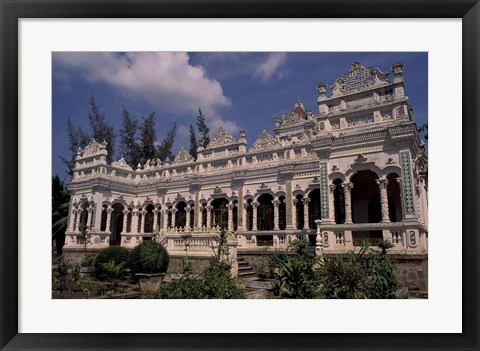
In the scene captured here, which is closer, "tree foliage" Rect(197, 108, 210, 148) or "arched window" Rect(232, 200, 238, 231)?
"tree foliage" Rect(197, 108, 210, 148)

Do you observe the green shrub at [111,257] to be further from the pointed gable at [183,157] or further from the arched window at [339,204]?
the arched window at [339,204]

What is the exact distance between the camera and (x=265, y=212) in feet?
45.9

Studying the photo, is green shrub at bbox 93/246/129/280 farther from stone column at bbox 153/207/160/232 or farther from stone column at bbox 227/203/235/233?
stone column at bbox 153/207/160/232

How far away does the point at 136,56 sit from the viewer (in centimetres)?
657

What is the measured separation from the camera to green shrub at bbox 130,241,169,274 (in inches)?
431

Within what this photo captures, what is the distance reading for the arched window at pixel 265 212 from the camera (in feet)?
45.3

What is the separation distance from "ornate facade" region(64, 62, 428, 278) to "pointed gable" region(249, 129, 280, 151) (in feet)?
0.13

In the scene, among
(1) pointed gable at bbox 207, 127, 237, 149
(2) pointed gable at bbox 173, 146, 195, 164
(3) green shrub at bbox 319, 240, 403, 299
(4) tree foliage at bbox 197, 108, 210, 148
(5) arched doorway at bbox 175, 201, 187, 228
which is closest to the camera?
(3) green shrub at bbox 319, 240, 403, 299

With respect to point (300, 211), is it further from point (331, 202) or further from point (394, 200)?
point (394, 200)

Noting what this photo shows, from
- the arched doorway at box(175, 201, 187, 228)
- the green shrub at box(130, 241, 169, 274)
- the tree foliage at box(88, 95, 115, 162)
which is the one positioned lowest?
the green shrub at box(130, 241, 169, 274)

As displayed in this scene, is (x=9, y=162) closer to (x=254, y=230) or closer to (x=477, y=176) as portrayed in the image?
(x=477, y=176)

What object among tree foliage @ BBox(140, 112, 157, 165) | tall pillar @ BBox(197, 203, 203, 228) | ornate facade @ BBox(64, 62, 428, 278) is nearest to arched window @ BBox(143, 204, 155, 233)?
ornate facade @ BBox(64, 62, 428, 278)

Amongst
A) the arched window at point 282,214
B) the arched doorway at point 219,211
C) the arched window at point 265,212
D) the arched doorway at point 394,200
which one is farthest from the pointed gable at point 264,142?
the arched doorway at point 394,200
